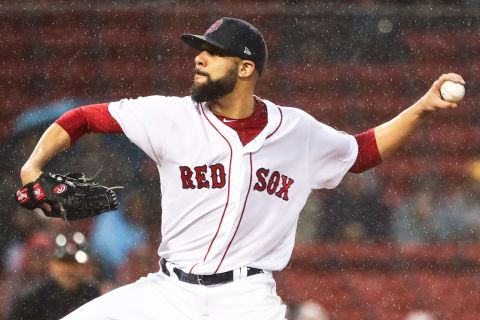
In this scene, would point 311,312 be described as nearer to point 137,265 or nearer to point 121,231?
point 137,265

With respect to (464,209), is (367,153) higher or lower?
higher

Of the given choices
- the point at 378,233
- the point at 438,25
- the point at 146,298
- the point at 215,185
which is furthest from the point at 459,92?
the point at 438,25

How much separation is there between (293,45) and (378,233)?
4.29 feet

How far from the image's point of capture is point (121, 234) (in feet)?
16.0

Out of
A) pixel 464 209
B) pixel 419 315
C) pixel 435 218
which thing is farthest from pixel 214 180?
pixel 464 209

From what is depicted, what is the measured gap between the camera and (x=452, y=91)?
102 inches

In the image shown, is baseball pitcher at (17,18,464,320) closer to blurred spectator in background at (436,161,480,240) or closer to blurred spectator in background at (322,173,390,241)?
blurred spectator in background at (322,173,390,241)

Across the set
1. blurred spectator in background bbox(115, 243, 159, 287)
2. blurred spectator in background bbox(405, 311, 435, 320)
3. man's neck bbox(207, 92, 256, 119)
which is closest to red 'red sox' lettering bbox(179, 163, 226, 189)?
man's neck bbox(207, 92, 256, 119)

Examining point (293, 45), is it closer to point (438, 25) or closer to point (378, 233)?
point (438, 25)

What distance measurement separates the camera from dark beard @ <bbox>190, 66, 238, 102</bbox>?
266cm

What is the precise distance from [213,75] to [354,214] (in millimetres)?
2544

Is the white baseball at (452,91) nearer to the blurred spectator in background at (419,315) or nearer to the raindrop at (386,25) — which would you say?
the blurred spectator in background at (419,315)

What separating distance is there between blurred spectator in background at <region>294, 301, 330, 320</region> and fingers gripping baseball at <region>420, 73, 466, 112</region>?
244 centimetres

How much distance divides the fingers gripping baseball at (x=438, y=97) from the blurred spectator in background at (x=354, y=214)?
7.85 ft
